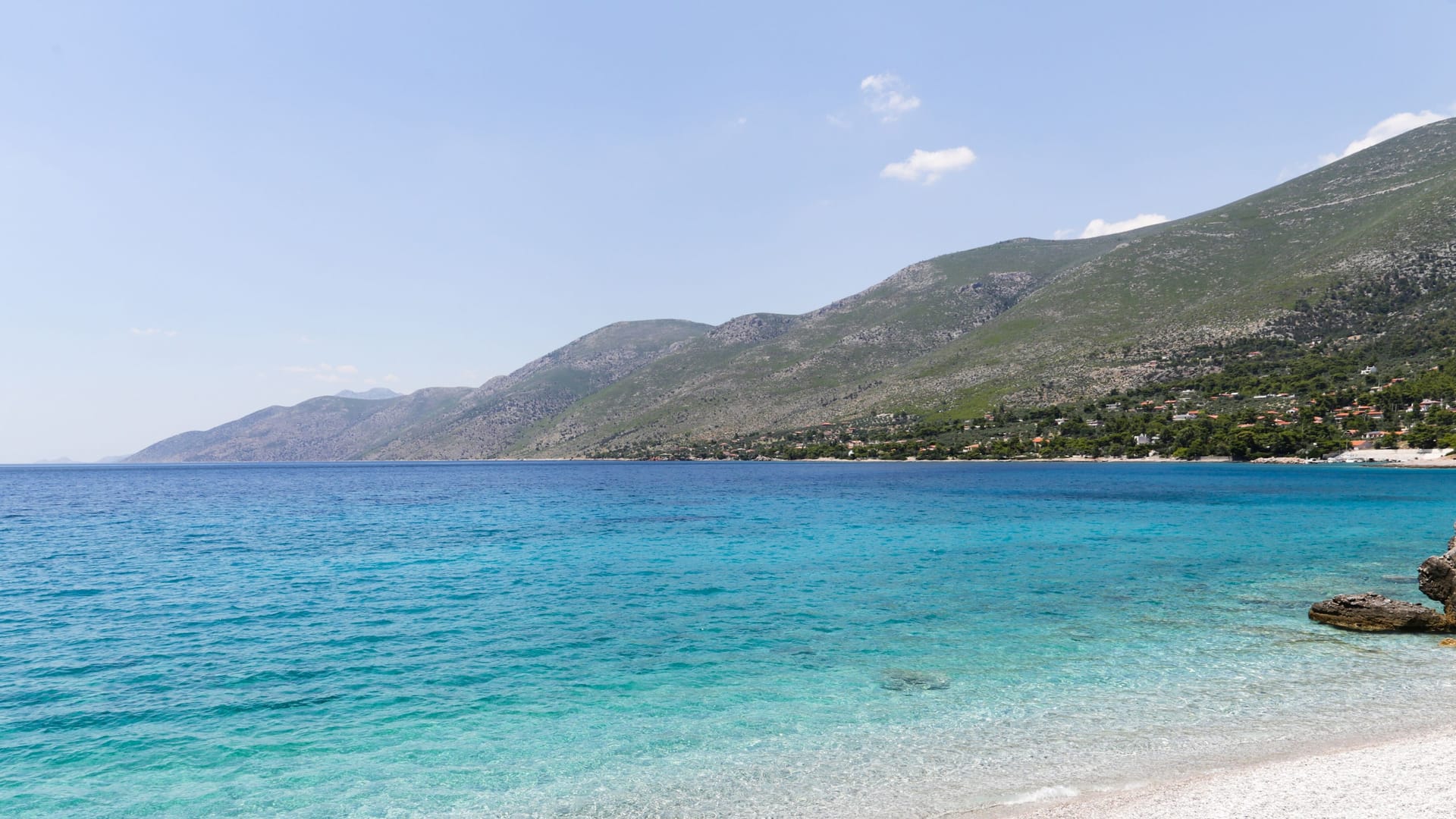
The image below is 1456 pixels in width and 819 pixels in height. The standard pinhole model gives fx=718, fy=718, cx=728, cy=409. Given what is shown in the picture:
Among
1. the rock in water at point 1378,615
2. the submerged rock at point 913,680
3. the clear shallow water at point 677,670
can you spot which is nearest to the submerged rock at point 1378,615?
the rock in water at point 1378,615

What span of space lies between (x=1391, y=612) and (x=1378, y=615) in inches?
14.6

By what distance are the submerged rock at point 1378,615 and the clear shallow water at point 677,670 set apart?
2.84 ft

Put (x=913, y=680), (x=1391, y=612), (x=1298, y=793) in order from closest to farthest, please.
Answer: (x=1298, y=793) < (x=913, y=680) < (x=1391, y=612)

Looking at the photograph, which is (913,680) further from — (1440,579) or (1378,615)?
(1440,579)

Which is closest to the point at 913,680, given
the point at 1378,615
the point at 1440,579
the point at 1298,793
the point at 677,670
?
the point at 677,670

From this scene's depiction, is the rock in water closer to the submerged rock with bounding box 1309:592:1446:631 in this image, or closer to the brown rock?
the submerged rock with bounding box 1309:592:1446:631

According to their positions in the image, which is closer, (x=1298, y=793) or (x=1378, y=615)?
(x=1298, y=793)

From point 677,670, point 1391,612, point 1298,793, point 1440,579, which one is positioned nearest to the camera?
point 1298,793

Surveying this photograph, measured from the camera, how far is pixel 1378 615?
2208 centimetres

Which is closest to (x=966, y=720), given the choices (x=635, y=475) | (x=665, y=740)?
(x=665, y=740)

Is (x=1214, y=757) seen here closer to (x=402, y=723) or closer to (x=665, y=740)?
(x=665, y=740)

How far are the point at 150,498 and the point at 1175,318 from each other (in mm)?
212440

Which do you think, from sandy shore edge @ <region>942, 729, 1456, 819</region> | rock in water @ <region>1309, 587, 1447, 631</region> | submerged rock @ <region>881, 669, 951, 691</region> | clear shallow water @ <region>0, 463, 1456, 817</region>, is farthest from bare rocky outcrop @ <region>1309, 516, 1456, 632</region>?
submerged rock @ <region>881, 669, 951, 691</region>

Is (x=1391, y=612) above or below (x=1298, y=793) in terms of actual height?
below
